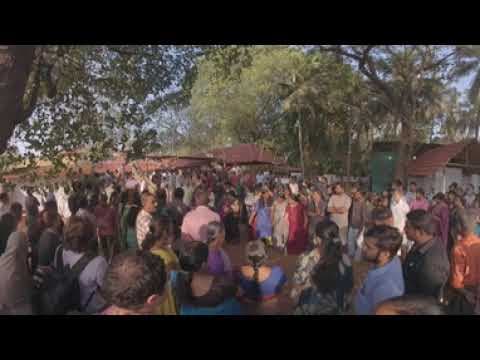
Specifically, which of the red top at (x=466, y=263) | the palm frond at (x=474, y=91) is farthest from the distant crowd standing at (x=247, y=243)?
the palm frond at (x=474, y=91)

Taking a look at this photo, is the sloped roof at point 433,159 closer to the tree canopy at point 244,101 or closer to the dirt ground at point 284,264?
the tree canopy at point 244,101

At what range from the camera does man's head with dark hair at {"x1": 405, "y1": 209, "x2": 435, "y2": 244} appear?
5730 millimetres

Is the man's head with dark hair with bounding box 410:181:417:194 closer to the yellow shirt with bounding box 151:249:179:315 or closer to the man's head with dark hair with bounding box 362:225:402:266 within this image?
the man's head with dark hair with bounding box 362:225:402:266

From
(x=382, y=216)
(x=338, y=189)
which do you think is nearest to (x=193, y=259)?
(x=338, y=189)

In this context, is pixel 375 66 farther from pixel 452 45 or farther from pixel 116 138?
pixel 116 138

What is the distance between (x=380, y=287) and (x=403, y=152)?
1.82 m

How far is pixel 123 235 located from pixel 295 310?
2261 millimetres

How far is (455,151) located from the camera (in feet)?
20.8

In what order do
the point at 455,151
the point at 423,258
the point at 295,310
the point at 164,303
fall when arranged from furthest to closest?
1. the point at 455,151
2. the point at 295,310
3. the point at 423,258
4. the point at 164,303

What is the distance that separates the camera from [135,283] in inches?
120

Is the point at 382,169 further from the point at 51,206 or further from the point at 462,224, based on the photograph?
the point at 51,206

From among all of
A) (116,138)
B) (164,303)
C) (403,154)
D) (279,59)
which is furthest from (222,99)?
(164,303)

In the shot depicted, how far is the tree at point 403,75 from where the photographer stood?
6168mm

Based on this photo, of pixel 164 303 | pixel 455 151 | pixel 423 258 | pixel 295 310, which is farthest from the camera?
pixel 455 151
